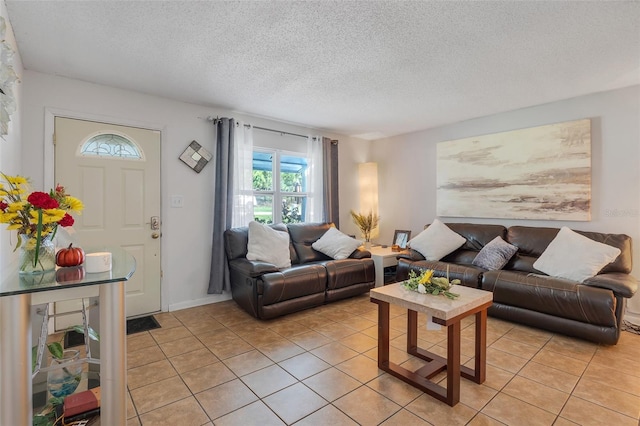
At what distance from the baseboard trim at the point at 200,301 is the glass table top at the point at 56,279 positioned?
84.6 inches

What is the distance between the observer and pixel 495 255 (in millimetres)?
3494

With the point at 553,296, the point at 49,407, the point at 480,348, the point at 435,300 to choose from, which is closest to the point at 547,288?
the point at 553,296

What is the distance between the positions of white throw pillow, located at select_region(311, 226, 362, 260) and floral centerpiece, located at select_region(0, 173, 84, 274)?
9.75ft

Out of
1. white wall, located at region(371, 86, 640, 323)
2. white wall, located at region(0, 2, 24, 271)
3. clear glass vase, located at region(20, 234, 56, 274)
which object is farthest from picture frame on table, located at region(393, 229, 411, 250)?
white wall, located at region(0, 2, 24, 271)

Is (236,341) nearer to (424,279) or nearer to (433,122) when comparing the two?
(424,279)

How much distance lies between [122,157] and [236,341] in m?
2.25

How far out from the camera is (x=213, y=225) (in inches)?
149

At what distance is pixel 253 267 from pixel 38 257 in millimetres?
1879

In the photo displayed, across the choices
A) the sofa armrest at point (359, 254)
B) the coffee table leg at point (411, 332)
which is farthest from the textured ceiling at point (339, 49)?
the coffee table leg at point (411, 332)

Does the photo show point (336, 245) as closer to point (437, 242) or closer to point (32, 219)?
point (437, 242)

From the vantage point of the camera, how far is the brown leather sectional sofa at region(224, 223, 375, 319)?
3.15 metres

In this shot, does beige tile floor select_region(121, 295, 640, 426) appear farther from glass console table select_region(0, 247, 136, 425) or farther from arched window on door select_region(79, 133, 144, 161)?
arched window on door select_region(79, 133, 144, 161)

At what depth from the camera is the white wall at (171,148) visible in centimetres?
281


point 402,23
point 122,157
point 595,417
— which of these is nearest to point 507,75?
point 402,23
